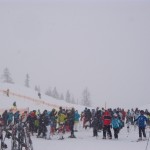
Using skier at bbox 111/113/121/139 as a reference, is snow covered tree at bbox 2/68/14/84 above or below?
above

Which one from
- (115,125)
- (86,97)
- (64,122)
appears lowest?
(115,125)

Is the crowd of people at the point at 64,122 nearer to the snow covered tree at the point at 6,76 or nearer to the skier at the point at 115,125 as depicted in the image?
the skier at the point at 115,125

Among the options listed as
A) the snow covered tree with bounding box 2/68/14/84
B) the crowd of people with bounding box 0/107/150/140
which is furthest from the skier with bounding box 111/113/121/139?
the snow covered tree with bounding box 2/68/14/84

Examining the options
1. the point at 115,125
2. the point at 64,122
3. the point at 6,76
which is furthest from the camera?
the point at 6,76

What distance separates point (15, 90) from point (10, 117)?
52.4 meters

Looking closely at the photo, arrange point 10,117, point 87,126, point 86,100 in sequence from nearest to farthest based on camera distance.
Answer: point 10,117 < point 87,126 < point 86,100

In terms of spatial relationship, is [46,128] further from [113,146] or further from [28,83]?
[28,83]

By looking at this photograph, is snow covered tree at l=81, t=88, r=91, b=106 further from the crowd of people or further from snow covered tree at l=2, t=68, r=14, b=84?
the crowd of people

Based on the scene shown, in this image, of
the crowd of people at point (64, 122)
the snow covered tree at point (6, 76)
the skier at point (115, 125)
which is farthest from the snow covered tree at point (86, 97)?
the skier at point (115, 125)

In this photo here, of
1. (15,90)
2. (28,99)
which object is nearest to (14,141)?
(28,99)

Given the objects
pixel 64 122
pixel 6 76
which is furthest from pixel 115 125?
pixel 6 76

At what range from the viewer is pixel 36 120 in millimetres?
28781

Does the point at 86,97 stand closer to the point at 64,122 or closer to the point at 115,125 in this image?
the point at 64,122

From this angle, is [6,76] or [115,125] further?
[6,76]
